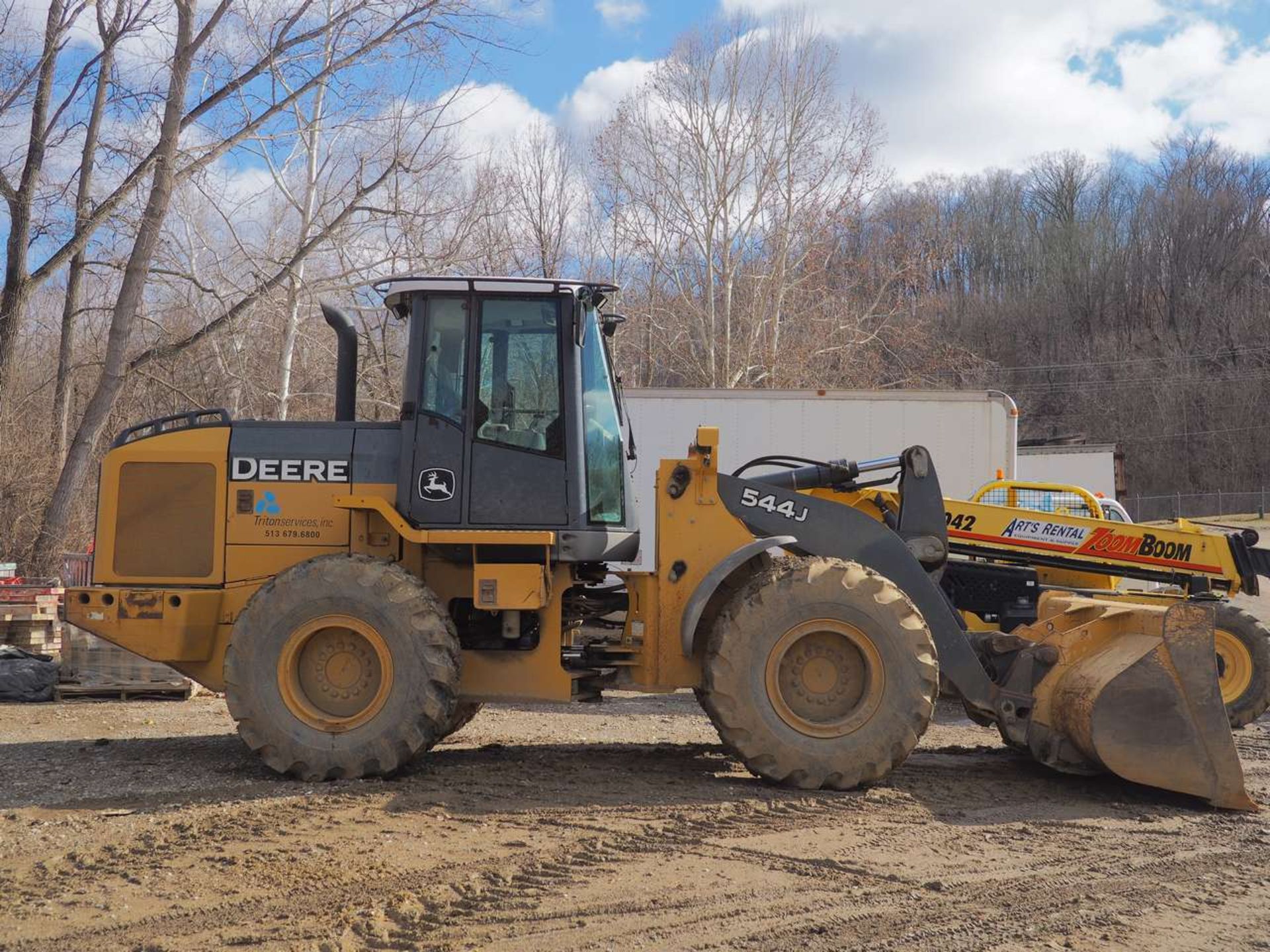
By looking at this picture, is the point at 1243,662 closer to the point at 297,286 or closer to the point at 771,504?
the point at 771,504

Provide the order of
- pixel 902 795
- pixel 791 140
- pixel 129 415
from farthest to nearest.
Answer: pixel 791 140 < pixel 129 415 < pixel 902 795

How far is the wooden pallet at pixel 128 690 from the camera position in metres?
10.4

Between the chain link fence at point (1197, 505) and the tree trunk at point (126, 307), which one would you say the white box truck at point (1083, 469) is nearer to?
the tree trunk at point (126, 307)

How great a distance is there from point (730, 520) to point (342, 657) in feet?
8.04

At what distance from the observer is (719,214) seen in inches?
1128

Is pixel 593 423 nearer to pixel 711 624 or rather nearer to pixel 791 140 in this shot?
pixel 711 624

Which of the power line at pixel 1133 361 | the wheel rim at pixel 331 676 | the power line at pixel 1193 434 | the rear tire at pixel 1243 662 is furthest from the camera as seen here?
the power line at pixel 1133 361

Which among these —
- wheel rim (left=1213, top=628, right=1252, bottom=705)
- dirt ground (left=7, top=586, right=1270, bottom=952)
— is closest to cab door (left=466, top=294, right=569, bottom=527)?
dirt ground (left=7, top=586, right=1270, bottom=952)

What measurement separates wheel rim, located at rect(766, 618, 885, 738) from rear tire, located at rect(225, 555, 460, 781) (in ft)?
6.19

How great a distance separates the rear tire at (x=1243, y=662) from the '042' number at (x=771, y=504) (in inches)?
197

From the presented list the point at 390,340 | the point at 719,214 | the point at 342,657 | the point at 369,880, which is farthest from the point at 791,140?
the point at 369,880

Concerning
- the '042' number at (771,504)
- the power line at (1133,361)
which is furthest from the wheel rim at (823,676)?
the power line at (1133,361)

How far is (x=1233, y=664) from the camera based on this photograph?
997 centimetres

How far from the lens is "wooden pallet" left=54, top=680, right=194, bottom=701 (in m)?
10.4
